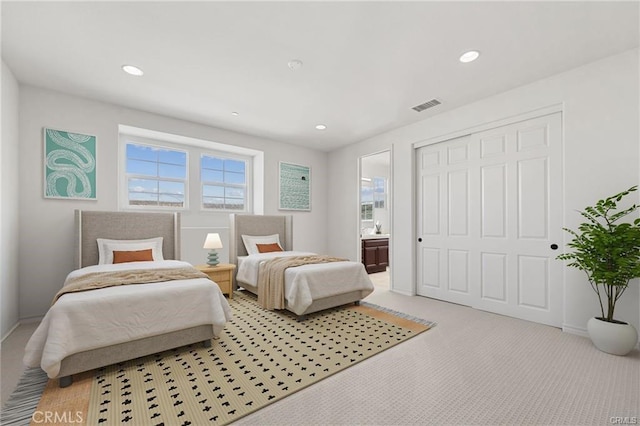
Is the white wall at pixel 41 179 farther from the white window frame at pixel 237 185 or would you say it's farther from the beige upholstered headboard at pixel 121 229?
the white window frame at pixel 237 185

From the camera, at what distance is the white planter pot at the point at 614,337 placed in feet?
7.63

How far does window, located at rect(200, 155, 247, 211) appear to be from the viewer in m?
5.10

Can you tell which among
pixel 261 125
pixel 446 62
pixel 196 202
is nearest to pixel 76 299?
pixel 196 202

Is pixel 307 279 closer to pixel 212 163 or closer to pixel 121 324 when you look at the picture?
pixel 121 324

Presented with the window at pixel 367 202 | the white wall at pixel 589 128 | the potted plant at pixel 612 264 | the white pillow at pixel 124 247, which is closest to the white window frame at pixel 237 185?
the white pillow at pixel 124 247

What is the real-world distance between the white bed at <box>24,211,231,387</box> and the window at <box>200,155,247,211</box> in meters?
2.45

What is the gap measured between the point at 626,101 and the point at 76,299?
4.92m

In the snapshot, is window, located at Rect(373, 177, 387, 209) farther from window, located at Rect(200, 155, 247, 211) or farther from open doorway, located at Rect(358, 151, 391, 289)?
window, located at Rect(200, 155, 247, 211)

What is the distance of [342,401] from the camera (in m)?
1.78

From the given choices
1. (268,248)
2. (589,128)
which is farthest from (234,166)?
(589,128)

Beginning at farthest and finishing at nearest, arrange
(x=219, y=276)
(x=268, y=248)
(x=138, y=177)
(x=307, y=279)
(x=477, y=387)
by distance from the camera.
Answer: (x=268, y=248)
(x=138, y=177)
(x=219, y=276)
(x=307, y=279)
(x=477, y=387)

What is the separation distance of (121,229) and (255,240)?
188 cm

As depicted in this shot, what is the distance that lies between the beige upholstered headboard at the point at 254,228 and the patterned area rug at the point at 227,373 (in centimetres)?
170

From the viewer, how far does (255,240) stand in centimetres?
478
